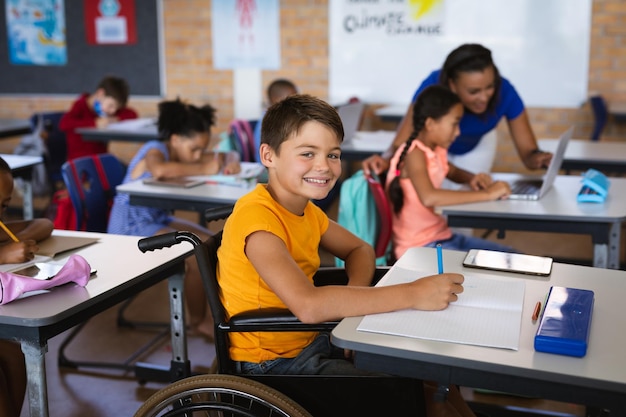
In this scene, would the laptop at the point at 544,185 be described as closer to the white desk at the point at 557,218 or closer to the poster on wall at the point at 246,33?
the white desk at the point at 557,218

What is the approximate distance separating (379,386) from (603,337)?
1.38ft

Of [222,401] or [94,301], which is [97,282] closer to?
[94,301]

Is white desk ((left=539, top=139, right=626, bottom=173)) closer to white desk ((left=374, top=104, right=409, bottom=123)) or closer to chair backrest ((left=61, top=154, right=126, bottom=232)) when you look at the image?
white desk ((left=374, top=104, right=409, bottom=123))

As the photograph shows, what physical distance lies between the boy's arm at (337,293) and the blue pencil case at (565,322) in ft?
0.61

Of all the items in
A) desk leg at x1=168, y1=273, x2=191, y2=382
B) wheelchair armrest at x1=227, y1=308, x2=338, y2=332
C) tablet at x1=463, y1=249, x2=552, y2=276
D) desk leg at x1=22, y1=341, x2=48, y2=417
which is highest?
tablet at x1=463, y1=249, x2=552, y2=276

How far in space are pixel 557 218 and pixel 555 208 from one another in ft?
0.33

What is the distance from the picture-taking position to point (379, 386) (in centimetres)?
147

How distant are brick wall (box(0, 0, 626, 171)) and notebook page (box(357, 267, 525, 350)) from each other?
4877 mm

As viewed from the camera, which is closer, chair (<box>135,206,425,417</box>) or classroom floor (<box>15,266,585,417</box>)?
chair (<box>135,206,425,417</box>)

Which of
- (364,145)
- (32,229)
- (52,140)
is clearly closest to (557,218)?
(32,229)

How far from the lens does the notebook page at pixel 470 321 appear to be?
131 cm

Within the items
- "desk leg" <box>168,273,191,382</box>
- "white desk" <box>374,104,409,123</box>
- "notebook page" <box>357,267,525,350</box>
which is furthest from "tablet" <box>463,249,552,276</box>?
"white desk" <box>374,104,409,123</box>

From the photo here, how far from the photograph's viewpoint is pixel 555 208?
2.51 meters

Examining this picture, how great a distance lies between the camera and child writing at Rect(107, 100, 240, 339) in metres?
3.13
